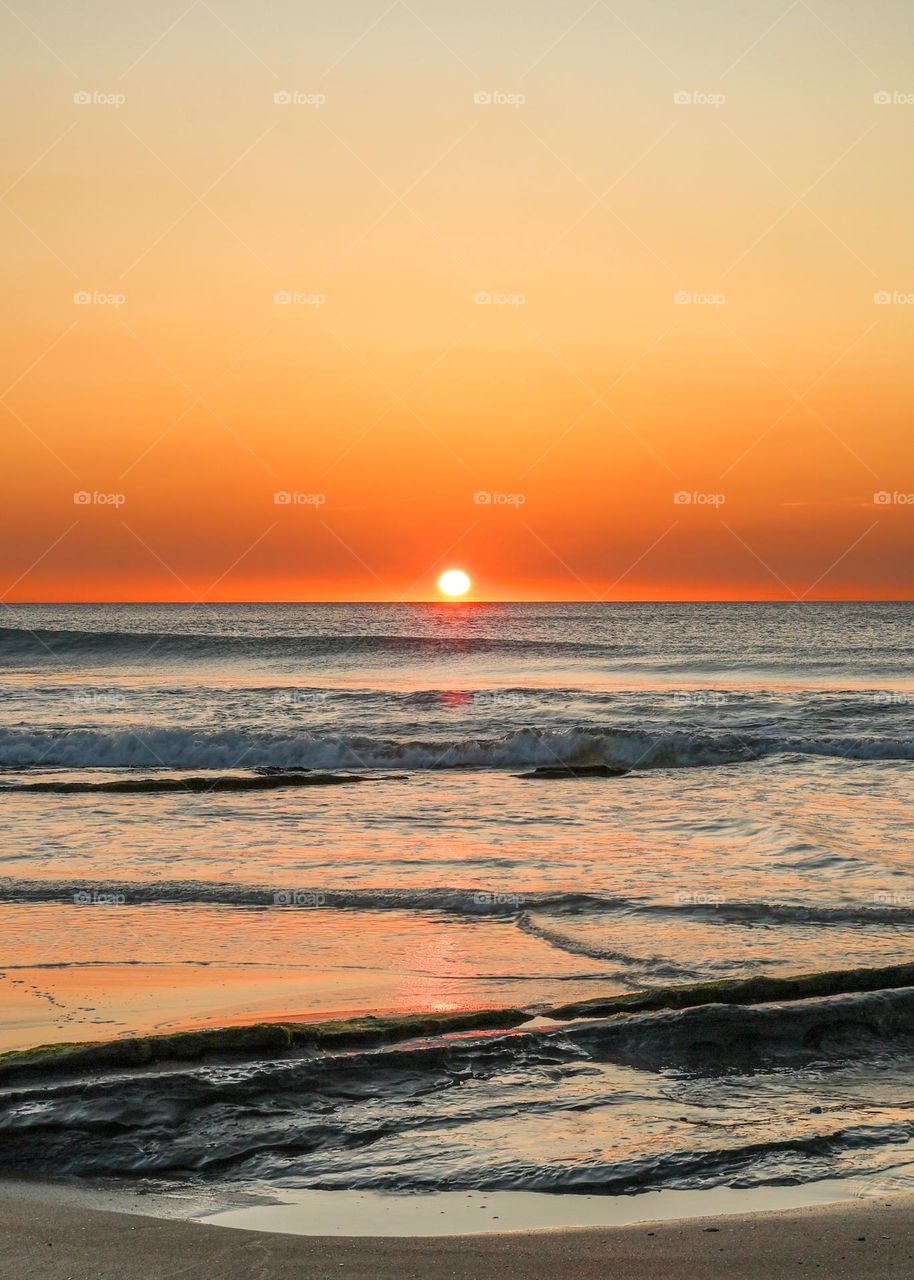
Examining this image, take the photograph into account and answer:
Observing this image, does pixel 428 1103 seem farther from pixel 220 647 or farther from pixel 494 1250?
pixel 220 647

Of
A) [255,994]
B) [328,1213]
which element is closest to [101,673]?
[255,994]

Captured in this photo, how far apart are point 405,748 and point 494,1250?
21442 mm

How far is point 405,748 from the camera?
25.2 metres

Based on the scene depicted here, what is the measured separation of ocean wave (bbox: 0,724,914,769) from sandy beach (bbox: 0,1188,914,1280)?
19.3 metres

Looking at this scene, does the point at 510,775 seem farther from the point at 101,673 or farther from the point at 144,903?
the point at 101,673

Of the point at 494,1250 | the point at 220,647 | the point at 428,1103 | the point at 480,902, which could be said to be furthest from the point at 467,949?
the point at 220,647

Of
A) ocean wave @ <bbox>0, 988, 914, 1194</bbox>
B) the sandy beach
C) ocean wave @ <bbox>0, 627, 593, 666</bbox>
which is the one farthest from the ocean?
ocean wave @ <bbox>0, 627, 593, 666</bbox>

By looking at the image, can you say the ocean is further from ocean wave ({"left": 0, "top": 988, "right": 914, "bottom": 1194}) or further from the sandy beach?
the sandy beach

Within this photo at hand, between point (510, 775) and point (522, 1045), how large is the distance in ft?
49.7

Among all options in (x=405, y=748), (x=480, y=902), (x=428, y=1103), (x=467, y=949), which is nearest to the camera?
(x=428, y=1103)

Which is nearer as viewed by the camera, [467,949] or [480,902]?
[467,949]

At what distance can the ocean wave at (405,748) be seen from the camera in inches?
947

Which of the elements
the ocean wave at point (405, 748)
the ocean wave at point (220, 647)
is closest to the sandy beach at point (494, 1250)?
→ the ocean wave at point (405, 748)

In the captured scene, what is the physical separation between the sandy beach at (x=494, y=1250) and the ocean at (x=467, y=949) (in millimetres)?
473
